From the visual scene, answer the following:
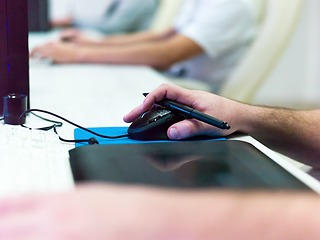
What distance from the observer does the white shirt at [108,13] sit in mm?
2910

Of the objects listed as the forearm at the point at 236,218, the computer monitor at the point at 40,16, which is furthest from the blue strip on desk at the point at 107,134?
the computer monitor at the point at 40,16

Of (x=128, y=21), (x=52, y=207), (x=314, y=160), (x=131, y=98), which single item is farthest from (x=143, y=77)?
(x=128, y=21)

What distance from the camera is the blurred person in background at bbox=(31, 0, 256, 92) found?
69.7 inches

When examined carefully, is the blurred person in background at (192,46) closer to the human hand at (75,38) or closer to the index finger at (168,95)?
the human hand at (75,38)

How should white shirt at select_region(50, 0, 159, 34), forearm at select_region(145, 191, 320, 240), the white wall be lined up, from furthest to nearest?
the white wall
white shirt at select_region(50, 0, 159, 34)
forearm at select_region(145, 191, 320, 240)

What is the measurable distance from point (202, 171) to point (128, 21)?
270 cm

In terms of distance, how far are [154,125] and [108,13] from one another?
9.23 feet

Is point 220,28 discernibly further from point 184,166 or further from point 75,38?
point 184,166

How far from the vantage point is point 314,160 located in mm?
713

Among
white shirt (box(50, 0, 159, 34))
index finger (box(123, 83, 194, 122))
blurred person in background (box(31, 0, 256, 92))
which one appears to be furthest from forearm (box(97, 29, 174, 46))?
index finger (box(123, 83, 194, 122))

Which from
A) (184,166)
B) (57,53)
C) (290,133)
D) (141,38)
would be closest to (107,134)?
(184,166)

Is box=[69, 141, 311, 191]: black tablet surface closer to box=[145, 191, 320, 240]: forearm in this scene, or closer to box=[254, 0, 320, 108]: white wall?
box=[145, 191, 320, 240]: forearm

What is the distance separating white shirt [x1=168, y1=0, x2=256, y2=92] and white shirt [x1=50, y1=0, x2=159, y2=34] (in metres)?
0.90

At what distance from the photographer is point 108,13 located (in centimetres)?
321
